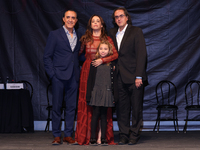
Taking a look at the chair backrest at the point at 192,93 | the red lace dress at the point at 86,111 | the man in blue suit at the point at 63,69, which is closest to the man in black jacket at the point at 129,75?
the red lace dress at the point at 86,111

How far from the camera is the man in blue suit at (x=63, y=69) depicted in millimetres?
3602

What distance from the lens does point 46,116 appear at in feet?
17.5

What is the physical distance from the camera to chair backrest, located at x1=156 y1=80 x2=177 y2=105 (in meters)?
5.18

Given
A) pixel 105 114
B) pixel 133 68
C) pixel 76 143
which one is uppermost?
pixel 133 68

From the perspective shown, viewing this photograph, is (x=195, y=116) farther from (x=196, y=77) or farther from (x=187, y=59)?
(x=187, y=59)

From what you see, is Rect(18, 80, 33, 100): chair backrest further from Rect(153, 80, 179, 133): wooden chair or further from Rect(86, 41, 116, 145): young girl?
Rect(153, 80, 179, 133): wooden chair

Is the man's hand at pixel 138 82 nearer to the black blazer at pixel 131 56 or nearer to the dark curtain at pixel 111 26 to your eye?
the black blazer at pixel 131 56

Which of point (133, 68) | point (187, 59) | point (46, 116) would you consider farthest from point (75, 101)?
point (187, 59)

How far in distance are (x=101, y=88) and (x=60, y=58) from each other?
Answer: 66 cm

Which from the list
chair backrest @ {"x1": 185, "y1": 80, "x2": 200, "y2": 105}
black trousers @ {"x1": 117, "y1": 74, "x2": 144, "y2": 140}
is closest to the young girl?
black trousers @ {"x1": 117, "y1": 74, "x2": 144, "y2": 140}

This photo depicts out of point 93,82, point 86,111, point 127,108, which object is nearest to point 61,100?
point 86,111

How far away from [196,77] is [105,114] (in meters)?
2.41

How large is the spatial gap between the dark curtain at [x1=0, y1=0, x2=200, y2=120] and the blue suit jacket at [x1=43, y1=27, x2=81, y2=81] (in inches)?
64.4

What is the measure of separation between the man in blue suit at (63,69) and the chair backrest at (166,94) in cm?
206
